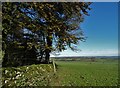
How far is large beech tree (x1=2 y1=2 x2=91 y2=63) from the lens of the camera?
90.9 feet

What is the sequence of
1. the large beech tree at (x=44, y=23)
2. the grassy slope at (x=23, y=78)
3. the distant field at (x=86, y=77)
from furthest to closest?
the large beech tree at (x=44, y=23)
the distant field at (x=86, y=77)
the grassy slope at (x=23, y=78)

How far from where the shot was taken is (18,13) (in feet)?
91.5

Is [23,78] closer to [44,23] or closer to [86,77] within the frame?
[86,77]

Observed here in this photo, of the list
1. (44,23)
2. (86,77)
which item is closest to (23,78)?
(86,77)

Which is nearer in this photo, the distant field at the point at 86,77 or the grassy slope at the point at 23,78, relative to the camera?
the grassy slope at the point at 23,78

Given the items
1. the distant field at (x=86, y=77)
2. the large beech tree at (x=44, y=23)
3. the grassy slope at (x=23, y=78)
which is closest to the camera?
the grassy slope at (x=23, y=78)

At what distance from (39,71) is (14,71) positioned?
13.4ft

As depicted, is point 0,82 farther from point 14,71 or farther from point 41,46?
point 41,46

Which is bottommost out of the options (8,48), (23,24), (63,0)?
(8,48)

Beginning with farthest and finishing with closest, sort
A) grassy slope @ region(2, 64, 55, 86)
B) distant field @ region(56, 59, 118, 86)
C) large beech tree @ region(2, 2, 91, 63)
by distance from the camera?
large beech tree @ region(2, 2, 91, 63) → distant field @ region(56, 59, 118, 86) → grassy slope @ region(2, 64, 55, 86)

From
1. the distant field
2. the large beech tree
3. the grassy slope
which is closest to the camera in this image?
the grassy slope

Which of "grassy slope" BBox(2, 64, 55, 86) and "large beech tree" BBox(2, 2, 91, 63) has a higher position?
"large beech tree" BBox(2, 2, 91, 63)

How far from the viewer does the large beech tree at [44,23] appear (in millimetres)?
27719

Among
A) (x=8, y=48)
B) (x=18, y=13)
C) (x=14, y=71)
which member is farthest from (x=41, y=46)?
(x=14, y=71)
